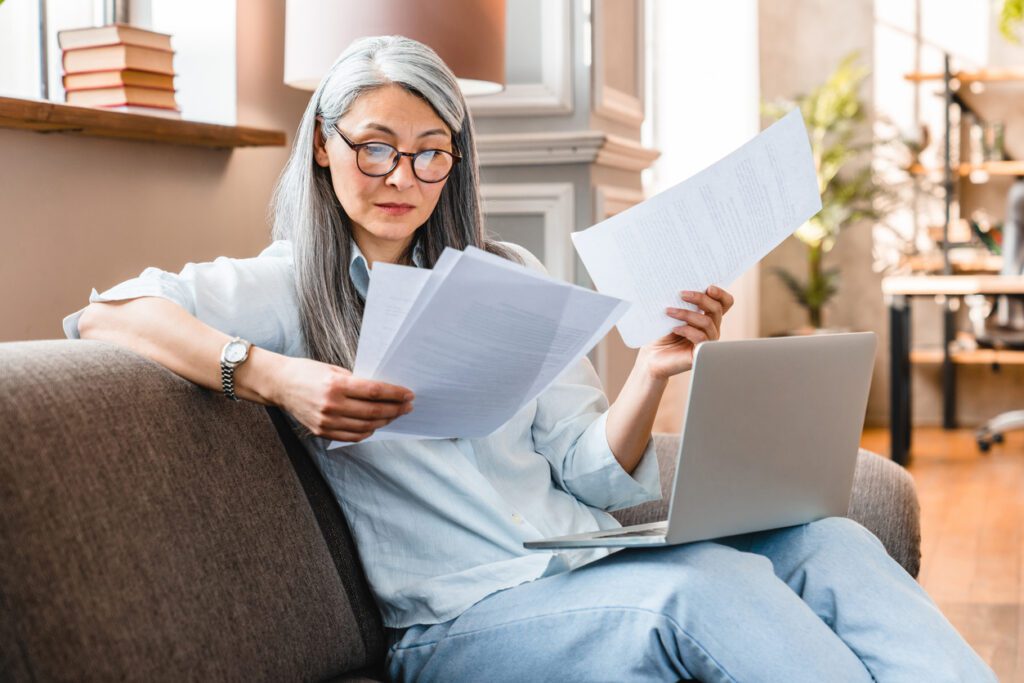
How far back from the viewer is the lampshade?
1836mm

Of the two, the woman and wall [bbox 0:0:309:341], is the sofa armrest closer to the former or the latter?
the woman

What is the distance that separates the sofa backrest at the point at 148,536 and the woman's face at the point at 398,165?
25cm

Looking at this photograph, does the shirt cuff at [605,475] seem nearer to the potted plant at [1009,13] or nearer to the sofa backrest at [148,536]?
the sofa backrest at [148,536]

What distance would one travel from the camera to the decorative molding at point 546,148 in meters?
2.55

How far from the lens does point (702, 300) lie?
1334 millimetres

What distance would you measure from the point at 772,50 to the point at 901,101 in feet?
2.14

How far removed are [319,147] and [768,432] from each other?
23.6 inches

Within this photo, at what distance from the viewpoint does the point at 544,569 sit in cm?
129

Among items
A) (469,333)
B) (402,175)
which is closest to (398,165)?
(402,175)

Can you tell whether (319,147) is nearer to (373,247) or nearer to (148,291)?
(373,247)

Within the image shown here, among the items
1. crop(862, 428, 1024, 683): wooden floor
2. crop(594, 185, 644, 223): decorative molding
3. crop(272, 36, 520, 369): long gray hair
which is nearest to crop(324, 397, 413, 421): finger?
crop(272, 36, 520, 369): long gray hair

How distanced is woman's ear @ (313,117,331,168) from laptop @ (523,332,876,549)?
509 mm

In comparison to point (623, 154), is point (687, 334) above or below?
below

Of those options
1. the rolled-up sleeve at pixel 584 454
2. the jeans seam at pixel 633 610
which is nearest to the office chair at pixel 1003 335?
the rolled-up sleeve at pixel 584 454
